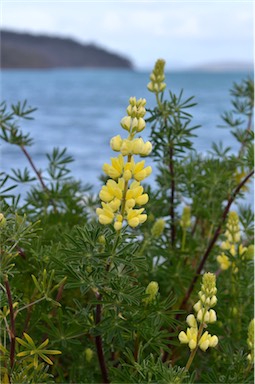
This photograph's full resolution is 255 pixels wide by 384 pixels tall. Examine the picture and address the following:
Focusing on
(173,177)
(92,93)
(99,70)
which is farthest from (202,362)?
(99,70)

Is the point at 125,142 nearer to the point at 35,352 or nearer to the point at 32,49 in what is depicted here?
the point at 35,352

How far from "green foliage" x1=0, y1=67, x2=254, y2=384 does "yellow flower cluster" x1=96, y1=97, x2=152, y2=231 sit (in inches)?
2.2

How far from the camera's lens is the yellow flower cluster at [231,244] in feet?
6.08

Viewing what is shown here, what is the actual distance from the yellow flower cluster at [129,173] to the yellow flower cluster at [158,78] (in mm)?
654

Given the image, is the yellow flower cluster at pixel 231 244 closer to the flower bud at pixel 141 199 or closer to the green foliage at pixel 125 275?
the green foliage at pixel 125 275

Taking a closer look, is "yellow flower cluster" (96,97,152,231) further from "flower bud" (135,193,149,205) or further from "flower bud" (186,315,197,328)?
"flower bud" (186,315,197,328)

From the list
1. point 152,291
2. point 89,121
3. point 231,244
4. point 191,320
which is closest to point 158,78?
point 231,244

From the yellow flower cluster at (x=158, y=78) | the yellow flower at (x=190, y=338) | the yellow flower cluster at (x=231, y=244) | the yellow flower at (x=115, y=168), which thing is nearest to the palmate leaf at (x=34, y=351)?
the yellow flower at (x=190, y=338)

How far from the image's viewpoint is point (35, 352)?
135 cm

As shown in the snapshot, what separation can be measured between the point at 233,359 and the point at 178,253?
507 mm

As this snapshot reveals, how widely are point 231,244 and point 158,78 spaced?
0.52 metres

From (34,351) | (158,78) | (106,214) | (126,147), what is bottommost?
(34,351)

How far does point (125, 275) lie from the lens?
1362mm

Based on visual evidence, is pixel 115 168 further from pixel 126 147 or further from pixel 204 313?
pixel 204 313
